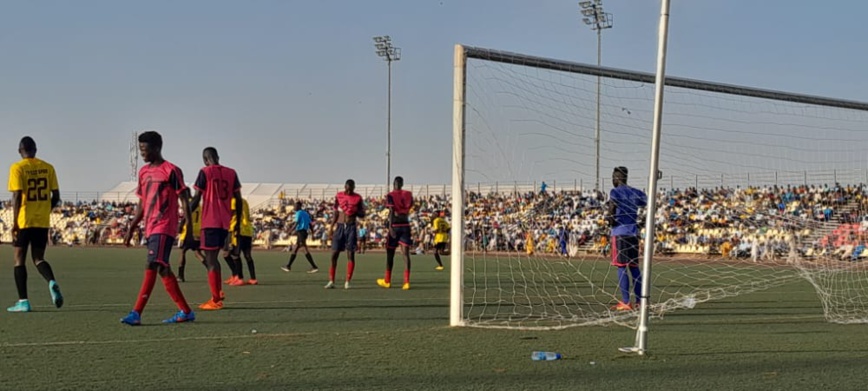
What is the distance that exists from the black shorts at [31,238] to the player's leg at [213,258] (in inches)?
70.2

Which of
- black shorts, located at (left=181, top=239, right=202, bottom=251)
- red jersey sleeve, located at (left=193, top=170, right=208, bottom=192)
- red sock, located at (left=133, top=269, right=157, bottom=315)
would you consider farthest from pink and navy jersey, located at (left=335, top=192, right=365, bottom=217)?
red sock, located at (left=133, top=269, right=157, bottom=315)

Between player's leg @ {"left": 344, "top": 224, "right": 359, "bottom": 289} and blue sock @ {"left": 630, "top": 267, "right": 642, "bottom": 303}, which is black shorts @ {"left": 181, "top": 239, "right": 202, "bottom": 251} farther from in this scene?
blue sock @ {"left": 630, "top": 267, "right": 642, "bottom": 303}

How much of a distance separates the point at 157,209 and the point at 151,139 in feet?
2.28

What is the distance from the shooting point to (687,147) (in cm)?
944

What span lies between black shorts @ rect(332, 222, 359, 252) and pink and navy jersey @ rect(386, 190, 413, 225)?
2.45 feet

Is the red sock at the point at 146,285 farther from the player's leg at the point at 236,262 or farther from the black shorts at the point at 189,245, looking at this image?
the player's leg at the point at 236,262

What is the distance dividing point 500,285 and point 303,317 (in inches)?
239

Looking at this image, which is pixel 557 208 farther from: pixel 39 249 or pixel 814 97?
pixel 39 249

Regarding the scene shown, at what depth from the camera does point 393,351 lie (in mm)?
6320

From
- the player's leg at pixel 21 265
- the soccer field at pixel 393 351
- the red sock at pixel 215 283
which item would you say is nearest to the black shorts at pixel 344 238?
the soccer field at pixel 393 351

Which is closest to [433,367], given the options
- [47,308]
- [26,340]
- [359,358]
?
[359,358]

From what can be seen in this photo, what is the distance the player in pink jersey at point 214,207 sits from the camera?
379 inches

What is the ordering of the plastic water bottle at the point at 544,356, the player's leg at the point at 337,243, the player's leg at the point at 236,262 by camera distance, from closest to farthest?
1. the plastic water bottle at the point at 544,356
2. the player's leg at the point at 337,243
3. the player's leg at the point at 236,262

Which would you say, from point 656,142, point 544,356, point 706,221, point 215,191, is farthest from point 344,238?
point 656,142
